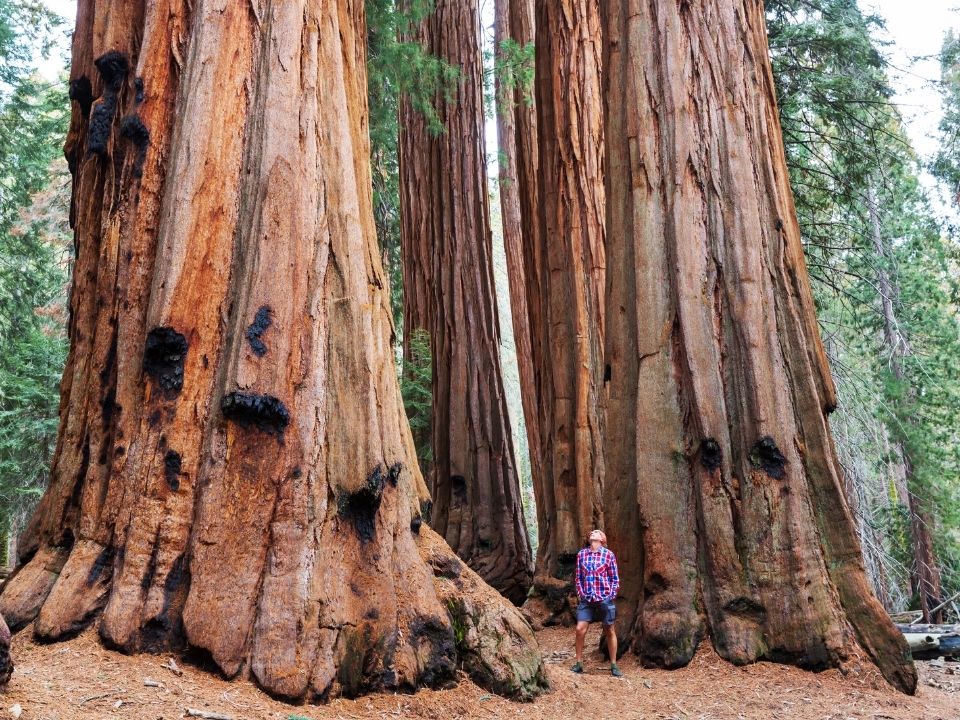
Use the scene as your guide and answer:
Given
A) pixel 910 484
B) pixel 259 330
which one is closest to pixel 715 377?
pixel 259 330

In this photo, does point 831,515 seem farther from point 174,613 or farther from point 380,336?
point 174,613

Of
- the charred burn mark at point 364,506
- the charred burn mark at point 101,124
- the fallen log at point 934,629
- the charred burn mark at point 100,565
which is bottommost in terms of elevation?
the fallen log at point 934,629

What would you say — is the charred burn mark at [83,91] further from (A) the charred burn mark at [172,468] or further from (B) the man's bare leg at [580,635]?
(B) the man's bare leg at [580,635]

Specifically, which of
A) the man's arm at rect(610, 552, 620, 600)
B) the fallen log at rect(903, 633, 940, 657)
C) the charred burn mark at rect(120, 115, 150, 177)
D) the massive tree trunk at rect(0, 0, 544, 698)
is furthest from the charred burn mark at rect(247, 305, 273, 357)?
the fallen log at rect(903, 633, 940, 657)

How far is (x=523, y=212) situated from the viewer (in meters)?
10.9

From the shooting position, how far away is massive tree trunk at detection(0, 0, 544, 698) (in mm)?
3857

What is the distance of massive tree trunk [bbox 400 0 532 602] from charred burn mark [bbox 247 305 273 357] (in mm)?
6652

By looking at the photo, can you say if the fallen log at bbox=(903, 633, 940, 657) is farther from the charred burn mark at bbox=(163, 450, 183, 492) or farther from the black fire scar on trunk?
the black fire scar on trunk

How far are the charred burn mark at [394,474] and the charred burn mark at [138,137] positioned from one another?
2.10 meters

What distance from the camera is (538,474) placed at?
10.6 m

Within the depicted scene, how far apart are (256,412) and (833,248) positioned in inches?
378

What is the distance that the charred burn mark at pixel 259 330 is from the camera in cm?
411

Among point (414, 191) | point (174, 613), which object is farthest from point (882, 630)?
point (414, 191)

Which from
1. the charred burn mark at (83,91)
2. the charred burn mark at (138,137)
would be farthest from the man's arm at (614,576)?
the charred burn mark at (83,91)
